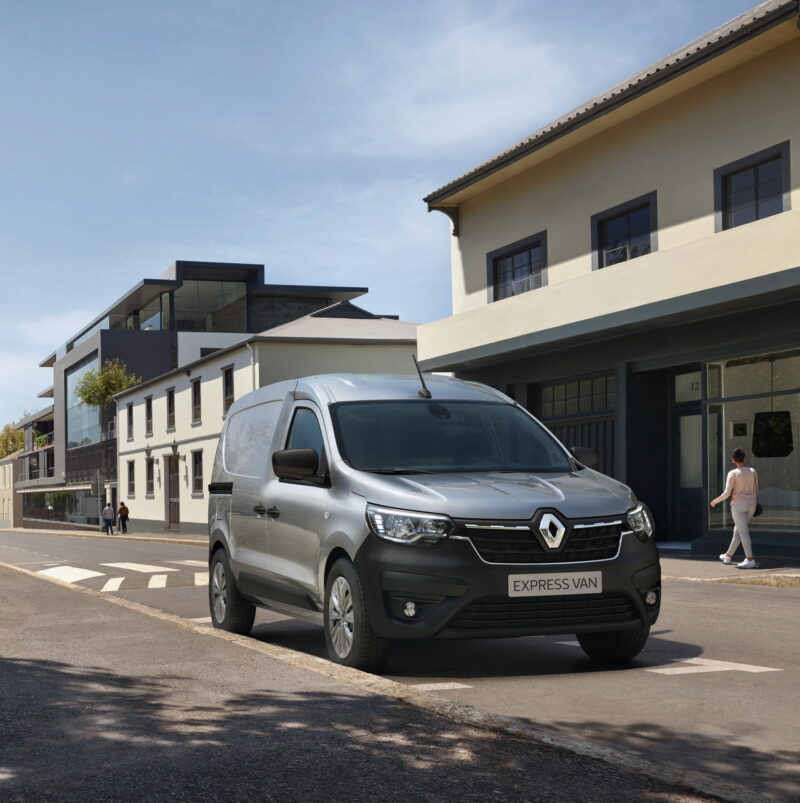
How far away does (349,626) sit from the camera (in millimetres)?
7270

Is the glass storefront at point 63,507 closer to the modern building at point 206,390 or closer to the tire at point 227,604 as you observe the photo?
the modern building at point 206,390

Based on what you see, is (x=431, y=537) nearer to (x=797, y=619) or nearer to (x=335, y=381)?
(x=335, y=381)

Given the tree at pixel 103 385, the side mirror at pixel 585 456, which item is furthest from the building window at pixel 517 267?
the tree at pixel 103 385

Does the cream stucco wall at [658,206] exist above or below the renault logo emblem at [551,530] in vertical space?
above

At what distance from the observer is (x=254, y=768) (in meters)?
4.45

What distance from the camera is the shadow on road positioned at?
164 inches

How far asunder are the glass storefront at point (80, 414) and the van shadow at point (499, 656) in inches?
Answer: 2378

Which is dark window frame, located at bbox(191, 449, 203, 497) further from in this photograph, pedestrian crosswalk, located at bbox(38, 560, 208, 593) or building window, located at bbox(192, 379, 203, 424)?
pedestrian crosswalk, located at bbox(38, 560, 208, 593)

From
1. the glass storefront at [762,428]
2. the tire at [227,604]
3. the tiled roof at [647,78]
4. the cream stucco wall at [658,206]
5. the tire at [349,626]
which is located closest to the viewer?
the tire at [349,626]

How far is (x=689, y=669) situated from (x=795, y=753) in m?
2.35

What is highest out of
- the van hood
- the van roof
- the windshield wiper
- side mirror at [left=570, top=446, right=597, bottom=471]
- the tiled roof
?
the tiled roof

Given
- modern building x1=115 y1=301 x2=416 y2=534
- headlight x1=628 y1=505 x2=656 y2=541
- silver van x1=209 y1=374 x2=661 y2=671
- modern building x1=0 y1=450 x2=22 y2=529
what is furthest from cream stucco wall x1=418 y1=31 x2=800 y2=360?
modern building x1=0 y1=450 x2=22 y2=529

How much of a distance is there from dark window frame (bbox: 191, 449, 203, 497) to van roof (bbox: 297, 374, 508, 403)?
37158mm

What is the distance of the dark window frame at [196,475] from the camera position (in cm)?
4566
